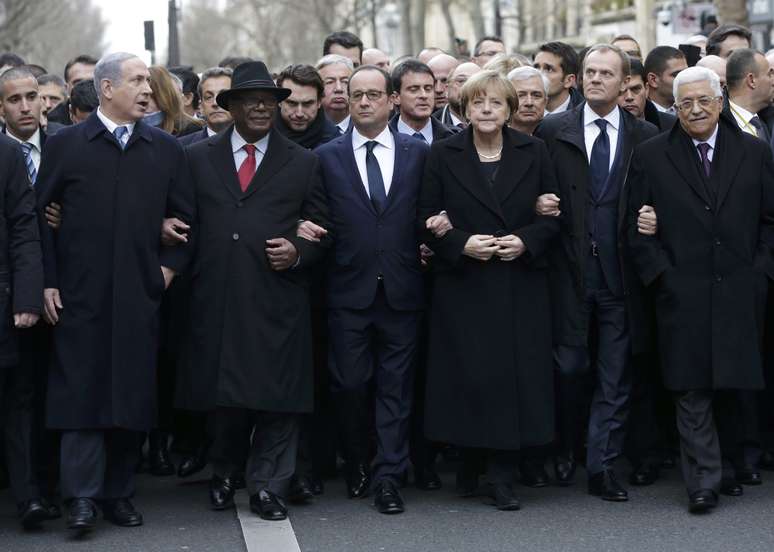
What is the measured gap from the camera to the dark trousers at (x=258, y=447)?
8977 mm

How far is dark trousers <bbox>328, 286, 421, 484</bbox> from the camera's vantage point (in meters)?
9.26

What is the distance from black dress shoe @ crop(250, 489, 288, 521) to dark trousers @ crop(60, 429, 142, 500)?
64 centimetres

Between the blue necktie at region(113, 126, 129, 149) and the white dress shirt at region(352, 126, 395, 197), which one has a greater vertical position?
the blue necktie at region(113, 126, 129, 149)

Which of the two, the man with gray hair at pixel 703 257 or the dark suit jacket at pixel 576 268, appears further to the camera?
the dark suit jacket at pixel 576 268

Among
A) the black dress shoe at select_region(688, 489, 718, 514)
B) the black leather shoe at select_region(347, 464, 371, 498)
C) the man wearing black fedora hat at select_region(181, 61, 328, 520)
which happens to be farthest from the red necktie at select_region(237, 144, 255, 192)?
the black dress shoe at select_region(688, 489, 718, 514)

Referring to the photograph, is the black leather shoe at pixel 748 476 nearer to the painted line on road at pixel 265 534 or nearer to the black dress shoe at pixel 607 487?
the black dress shoe at pixel 607 487

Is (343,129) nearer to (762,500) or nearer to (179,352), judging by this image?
(179,352)

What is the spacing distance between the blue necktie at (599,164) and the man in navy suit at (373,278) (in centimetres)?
94

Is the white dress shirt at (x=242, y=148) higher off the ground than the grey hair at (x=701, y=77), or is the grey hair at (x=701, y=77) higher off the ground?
the grey hair at (x=701, y=77)

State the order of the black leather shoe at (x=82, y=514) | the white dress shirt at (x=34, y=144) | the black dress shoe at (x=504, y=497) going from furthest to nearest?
the white dress shirt at (x=34, y=144)
the black dress shoe at (x=504, y=497)
the black leather shoe at (x=82, y=514)

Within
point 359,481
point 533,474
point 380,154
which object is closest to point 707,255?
point 533,474

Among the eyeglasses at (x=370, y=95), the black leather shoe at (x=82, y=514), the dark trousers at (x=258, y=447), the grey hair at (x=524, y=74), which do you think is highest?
the grey hair at (x=524, y=74)

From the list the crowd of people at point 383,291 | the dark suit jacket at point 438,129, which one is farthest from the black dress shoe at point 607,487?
the dark suit jacket at point 438,129

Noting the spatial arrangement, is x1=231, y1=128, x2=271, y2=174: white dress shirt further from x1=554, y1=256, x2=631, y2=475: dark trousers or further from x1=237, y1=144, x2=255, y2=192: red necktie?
x1=554, y1=256, x2=631, y2=475: dark trousers
